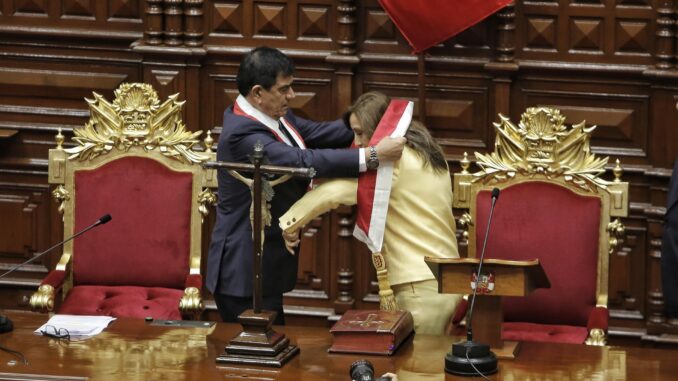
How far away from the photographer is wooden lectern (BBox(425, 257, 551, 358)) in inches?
160

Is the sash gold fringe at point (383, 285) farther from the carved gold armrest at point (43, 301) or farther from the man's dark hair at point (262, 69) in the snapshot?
the carved gold armrest at point (43, 301)

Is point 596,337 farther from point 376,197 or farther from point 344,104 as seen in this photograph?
point 344,104

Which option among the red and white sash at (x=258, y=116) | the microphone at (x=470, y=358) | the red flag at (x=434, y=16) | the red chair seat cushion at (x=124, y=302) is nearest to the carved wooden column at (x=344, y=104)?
the red flag at (x=434, y=16)

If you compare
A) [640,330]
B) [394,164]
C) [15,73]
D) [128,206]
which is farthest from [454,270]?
[15,73]

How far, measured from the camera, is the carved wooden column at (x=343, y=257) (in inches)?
247

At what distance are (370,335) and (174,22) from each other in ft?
8.46

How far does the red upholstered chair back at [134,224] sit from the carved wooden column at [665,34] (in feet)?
6.88

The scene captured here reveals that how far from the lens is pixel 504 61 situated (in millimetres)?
5988

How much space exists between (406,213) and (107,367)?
45.4 inches

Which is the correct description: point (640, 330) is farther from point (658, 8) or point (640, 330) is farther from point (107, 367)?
point (107, 367)

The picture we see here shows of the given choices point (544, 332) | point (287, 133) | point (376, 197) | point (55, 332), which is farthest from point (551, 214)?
point (55, 332)

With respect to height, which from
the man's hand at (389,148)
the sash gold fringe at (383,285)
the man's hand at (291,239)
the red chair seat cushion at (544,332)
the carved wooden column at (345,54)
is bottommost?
the red chair seat cushion at (544,332)

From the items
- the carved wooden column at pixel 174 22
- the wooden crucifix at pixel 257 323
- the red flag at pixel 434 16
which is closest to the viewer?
the wooden crucifix at pixel 257 323

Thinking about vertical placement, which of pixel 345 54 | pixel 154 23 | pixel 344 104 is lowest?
pixel 344 104
